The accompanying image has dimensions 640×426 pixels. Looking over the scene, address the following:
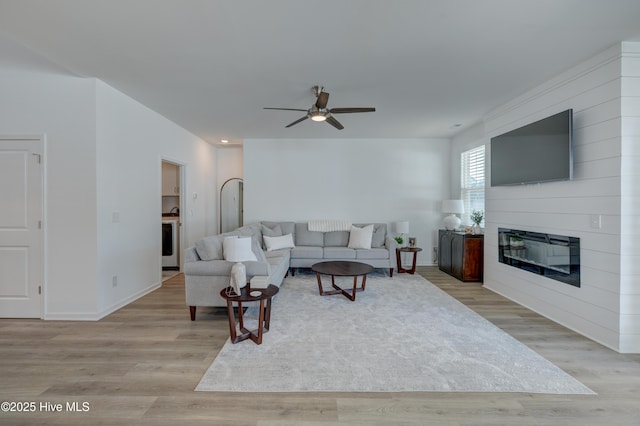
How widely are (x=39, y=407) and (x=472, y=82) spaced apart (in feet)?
15.5

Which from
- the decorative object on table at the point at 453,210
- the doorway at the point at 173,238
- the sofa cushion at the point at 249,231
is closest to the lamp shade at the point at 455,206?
the decorative object on table at the point at 453,210

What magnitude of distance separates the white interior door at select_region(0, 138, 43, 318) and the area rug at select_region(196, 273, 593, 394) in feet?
8.35

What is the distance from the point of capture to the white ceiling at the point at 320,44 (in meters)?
1.99

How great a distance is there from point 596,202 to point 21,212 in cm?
601

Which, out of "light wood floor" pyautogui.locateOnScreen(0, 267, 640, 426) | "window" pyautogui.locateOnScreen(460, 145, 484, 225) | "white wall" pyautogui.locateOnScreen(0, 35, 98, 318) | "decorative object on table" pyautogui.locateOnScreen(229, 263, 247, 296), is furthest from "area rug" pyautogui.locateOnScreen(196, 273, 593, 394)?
"window" pyautogui.locateOnScreen(460, 145, 484, 225)

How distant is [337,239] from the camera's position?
18.5ft

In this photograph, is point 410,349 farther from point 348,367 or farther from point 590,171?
point 590,171

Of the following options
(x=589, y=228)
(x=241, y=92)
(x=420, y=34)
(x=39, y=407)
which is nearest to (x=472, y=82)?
(x=420, y=34)

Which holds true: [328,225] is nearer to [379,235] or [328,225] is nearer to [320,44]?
[379,235]

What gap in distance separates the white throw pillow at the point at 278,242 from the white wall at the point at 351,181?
0.82m

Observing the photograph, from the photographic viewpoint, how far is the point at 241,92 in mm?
3479

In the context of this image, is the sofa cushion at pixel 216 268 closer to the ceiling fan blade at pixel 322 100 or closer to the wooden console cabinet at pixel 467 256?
the ceiling fan blade at pixel 322 100

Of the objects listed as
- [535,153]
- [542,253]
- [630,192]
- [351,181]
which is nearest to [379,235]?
[351,181]

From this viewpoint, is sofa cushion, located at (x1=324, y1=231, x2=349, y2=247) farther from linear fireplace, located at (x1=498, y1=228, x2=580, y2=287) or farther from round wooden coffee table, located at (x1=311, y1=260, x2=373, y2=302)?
linear fireplace, located at (x1=498, y1=228, x2=580, y2=287)
